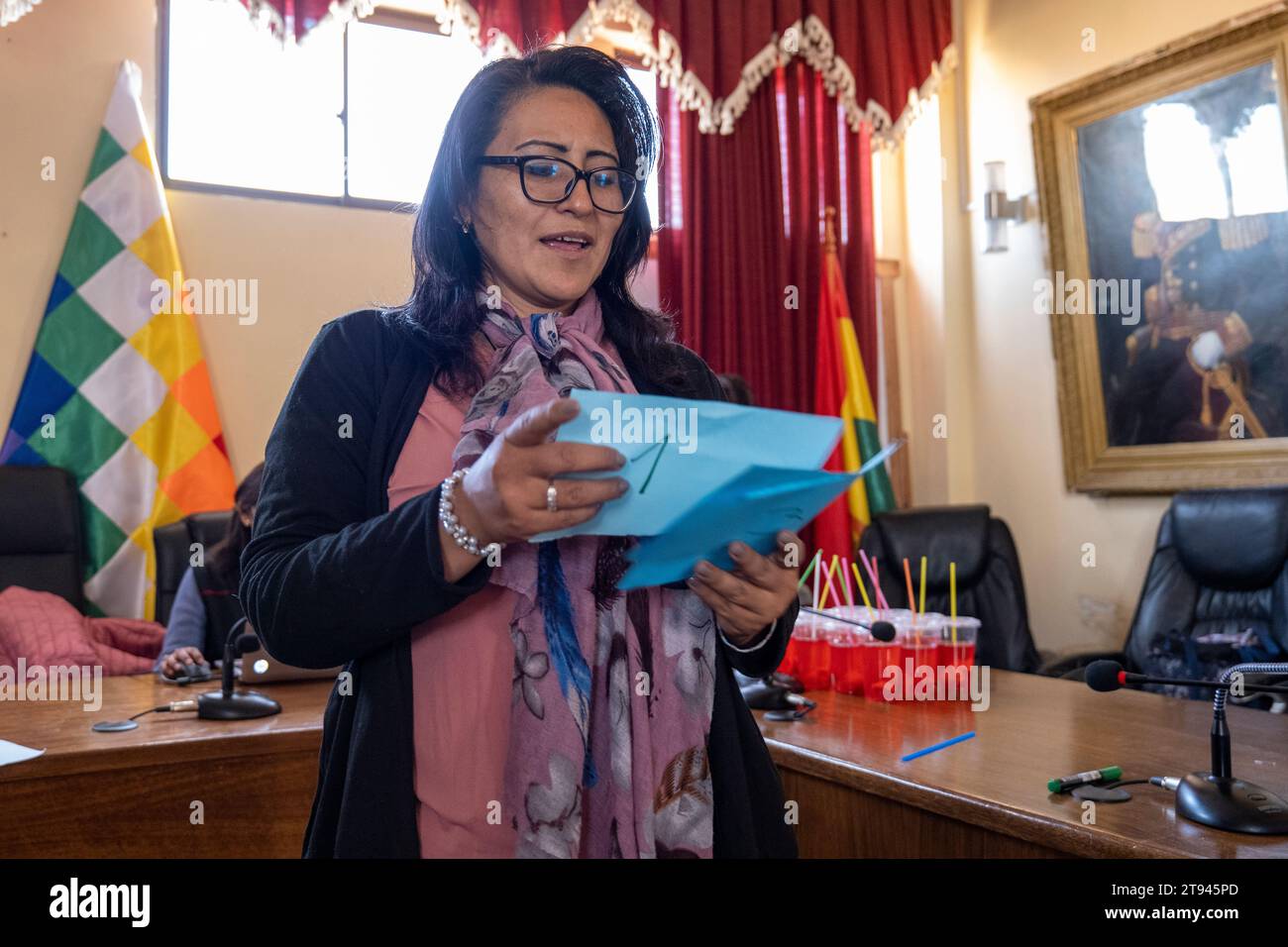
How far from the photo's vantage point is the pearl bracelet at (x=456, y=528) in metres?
0.82

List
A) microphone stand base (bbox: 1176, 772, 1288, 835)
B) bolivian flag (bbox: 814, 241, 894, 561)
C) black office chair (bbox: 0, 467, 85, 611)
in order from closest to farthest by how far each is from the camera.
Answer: microphone stand base (bbox: 1176, 772, 1288, 835) → black office chair (bbox: 0, 467, 85, 611) → bolivian flag (bbox: 814, 241, 894, 561)

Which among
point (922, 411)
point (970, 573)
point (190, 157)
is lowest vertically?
point (970, 573)

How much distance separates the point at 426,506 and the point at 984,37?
4414 mm

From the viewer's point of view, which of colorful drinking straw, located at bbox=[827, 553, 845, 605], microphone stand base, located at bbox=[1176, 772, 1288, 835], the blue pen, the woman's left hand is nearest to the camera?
the woman's left hand

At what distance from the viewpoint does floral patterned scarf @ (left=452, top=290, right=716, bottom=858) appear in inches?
37.9

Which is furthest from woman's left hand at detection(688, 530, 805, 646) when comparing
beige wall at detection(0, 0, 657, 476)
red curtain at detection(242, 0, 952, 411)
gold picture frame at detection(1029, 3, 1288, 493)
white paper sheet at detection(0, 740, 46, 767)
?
red curtain at detection(242, 0, 952, 411)

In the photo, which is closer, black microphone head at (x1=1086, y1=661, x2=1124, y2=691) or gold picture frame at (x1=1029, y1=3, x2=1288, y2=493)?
black microphone head at (x1=1086, y1=661, x2=1124, y2=691)

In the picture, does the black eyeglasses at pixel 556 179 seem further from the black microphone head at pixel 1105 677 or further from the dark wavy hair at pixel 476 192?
the black microphone head at pixel 1105 677

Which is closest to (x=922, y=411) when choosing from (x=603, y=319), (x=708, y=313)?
(x=708, y=313)

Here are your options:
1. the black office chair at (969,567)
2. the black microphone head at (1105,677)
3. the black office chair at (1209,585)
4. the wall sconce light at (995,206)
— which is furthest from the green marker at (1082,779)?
the wall sconce light at (995,206)

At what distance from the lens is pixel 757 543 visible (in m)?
0.93

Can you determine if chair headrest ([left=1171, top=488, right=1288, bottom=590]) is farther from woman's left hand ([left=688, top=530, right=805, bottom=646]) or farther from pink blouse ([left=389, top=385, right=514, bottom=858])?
pink blouse ([left=389, top=385, right=514, bottom=858])

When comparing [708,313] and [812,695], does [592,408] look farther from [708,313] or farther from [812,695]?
[708,313]

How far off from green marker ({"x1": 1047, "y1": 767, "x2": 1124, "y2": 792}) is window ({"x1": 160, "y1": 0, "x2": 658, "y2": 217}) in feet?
9.68
